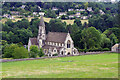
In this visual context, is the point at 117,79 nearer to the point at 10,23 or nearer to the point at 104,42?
the point at 104,42

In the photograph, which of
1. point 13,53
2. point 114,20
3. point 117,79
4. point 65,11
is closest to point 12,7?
point 65,11

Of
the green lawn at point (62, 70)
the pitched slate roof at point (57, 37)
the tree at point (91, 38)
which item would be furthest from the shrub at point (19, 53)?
the tree at point (91, 38)

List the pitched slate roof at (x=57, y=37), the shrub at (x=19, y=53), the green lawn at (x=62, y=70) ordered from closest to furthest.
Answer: the green lawn at (x=62, y=70)
the shrub at (x=19, y=53)
the pitched slate roof at (x=57, y=37)

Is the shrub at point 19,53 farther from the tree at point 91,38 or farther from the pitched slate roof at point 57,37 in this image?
the tree at point 91,38

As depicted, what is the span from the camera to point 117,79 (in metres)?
23.6

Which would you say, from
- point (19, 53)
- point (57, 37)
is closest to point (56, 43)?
point (57, 37)

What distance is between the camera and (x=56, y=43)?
56.6 metres

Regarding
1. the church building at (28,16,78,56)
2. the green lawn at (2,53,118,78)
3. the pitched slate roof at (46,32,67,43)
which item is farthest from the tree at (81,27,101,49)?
the green lawn at (2,53,118,78)

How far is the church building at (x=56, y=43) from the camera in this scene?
54.3m

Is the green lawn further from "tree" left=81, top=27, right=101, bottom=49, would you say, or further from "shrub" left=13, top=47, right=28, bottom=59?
"tree" left=81, top=27, right=101, bottom=49

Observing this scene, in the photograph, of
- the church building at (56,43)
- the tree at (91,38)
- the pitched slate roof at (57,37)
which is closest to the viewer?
the church building at (56,43)

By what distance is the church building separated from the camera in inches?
2137

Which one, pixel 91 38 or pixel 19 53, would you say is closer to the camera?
pixel 19 53

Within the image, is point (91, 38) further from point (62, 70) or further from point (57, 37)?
point (62, 70)
